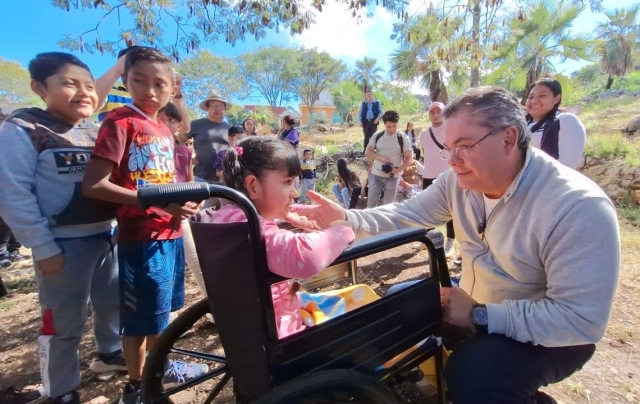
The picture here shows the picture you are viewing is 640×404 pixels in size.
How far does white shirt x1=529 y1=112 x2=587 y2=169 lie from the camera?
2619 mm

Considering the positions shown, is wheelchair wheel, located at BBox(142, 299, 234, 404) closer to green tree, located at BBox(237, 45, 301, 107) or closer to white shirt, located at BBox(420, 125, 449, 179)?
white shirt, located at BBox(420, 125, 449, 179)

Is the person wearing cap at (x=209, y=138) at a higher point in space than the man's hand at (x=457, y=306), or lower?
higher

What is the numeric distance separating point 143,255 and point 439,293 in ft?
3.96

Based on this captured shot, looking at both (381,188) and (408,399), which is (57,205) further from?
(381,188)

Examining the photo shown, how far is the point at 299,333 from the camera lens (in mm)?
1053

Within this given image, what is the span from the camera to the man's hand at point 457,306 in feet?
4.31

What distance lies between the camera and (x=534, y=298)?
1.32 meters

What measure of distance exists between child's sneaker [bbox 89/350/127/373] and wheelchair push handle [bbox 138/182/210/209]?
167cm

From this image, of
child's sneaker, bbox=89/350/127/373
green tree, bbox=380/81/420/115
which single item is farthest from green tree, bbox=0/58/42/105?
child's sneaker, bbox=89/350/127/373

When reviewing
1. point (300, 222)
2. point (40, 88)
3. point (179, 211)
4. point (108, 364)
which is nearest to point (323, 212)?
point (300, 222)

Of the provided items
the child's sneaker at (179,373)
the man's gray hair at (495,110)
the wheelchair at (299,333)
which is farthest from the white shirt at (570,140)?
the child's sneaker at (179,373)

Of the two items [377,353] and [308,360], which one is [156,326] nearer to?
[308,360]

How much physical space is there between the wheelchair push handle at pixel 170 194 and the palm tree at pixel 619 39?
29.3 m

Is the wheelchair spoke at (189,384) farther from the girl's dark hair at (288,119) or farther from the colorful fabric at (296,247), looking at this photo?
the girl's dark hair at (288,119)
